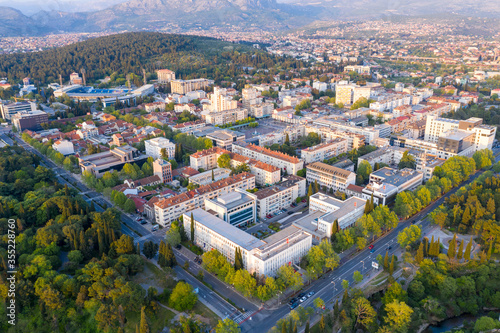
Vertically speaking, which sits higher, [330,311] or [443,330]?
[330,311]

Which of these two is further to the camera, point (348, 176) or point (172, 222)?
point (348, 176)

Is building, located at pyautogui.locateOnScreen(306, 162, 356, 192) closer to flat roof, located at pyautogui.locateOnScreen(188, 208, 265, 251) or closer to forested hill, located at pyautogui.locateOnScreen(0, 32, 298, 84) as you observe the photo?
flat roof, located at pyautogui.locateOnScreen(188, 208, 265, 251)

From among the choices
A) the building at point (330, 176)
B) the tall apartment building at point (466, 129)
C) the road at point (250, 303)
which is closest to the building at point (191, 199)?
the road at point (250, 303)

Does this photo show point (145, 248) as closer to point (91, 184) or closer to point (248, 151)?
point (91, 184)

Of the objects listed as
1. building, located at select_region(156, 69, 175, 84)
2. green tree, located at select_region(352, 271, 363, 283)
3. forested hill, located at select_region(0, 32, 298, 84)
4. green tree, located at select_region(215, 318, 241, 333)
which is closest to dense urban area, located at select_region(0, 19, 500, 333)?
green tree, located at select_region(215, 318, 241, 333)

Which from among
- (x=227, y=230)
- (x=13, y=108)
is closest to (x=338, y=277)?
(x=227, y=230)

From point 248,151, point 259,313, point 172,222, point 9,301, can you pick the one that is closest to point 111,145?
point 248,151
